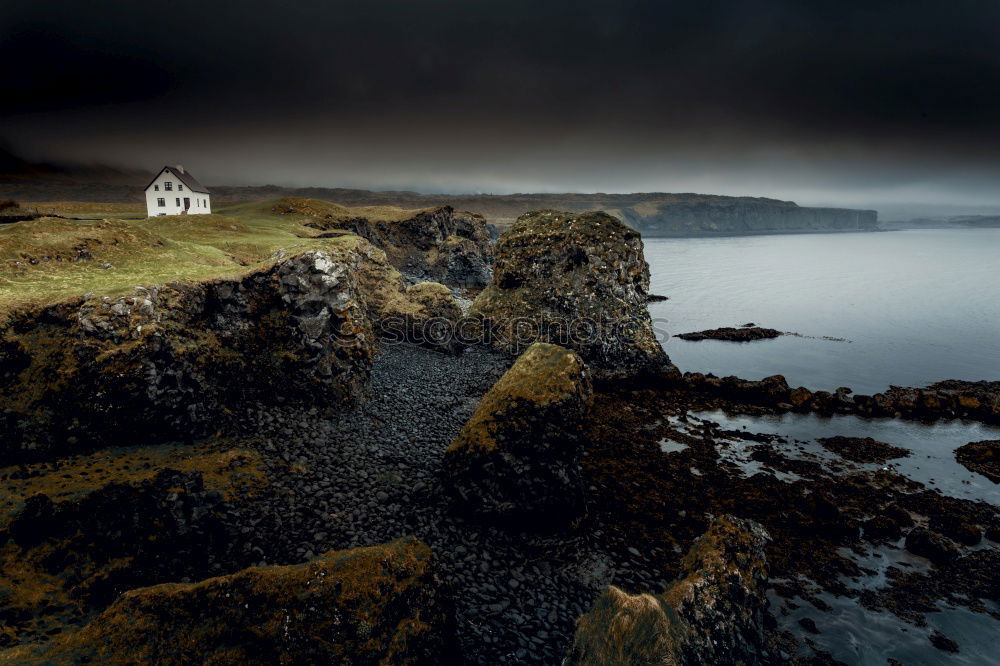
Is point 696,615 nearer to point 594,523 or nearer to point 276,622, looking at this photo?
point 594,523

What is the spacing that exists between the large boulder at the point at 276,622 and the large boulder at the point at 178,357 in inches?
403

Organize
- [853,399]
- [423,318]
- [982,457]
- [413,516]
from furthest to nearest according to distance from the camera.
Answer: [423,318] < [853,399] < [982,457] < [413,516]

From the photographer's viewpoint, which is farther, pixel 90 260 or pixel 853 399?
pixel 853 399

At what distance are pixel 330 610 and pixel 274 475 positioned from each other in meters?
9.20

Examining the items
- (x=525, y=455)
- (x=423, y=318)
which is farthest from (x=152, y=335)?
(x=423, y=318)

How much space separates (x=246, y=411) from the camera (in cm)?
1798

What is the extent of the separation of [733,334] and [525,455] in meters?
41.8

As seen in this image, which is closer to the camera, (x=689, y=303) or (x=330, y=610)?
(x=330, y=610)

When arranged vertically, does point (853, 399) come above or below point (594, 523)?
above

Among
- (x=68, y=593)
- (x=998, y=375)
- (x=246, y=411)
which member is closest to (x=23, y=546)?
(x=68, y=593)

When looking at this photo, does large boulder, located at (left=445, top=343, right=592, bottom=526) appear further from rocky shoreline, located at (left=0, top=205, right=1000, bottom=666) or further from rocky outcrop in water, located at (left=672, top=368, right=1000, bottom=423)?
rocky outcrop in water, located at (left=672, top=368, right=1000, bottom=423)

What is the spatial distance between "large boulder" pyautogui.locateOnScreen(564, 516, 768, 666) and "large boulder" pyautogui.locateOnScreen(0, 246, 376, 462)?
1615 centimetres

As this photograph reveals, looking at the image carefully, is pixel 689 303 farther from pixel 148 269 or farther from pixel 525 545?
pixel 148 269

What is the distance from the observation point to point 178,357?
16.5 meters
